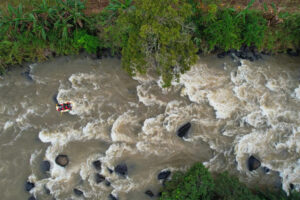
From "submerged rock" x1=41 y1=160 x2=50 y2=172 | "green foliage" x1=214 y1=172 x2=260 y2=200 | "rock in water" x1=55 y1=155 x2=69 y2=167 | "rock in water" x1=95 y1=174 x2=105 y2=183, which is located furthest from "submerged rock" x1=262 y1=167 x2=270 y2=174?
"submerged rock" x1=41 y1=160 x2=50 y2=172

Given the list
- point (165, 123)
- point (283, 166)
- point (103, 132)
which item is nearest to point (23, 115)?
point (103, 132)

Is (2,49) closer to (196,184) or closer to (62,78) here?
(62,78)

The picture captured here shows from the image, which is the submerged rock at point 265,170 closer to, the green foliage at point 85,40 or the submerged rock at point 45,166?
the green foliage at point 85,40

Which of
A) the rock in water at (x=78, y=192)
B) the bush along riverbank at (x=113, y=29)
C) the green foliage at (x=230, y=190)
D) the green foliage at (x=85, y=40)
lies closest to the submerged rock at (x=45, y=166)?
the rock in water at (x=78, y=192)

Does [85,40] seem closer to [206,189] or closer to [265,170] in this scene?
[206,189]

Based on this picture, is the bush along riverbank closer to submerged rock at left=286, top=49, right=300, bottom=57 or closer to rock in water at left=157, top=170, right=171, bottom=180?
submerged rock at left=286, top=49, right=300, bottom=57
